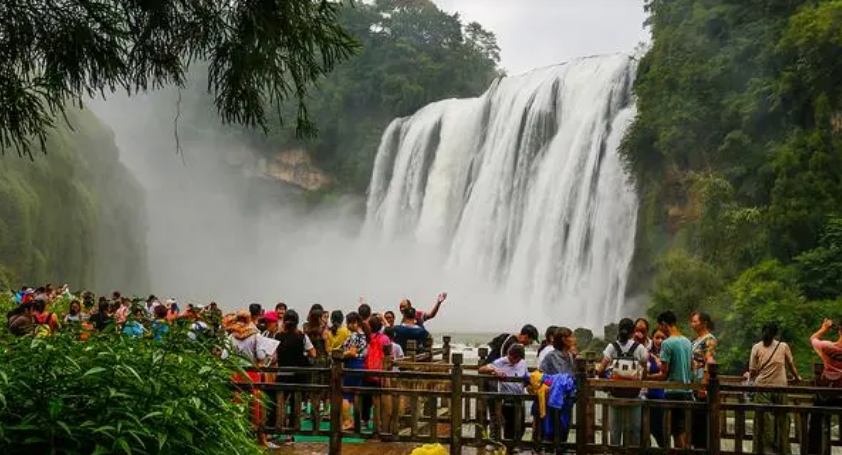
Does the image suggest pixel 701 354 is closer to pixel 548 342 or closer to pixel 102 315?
pixel 548 342

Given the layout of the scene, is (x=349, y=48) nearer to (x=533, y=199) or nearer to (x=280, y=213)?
(x=533, y=199)

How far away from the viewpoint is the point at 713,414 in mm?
6715

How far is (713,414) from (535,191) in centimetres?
2438

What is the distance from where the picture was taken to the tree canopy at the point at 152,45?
4586mm

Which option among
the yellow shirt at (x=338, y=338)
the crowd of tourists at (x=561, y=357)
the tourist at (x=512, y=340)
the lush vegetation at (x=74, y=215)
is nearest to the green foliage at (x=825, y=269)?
the crowd of tourists at (x=561, y=357)

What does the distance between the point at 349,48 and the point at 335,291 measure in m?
43.4

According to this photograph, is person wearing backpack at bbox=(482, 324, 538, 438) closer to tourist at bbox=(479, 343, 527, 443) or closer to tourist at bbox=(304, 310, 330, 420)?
tourist at bbox=(479, 343, 527, 443)

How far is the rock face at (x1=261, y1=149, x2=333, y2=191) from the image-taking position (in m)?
53.8

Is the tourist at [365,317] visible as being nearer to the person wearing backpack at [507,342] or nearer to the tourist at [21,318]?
the person wearing backpack at [507,342]

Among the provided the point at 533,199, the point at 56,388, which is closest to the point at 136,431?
the point at 56,388

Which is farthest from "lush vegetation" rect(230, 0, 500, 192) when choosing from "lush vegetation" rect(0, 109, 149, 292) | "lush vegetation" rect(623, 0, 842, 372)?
"lush vegetation" rect(623, 0, 842, 372)

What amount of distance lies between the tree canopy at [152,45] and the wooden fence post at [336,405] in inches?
116

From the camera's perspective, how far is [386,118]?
173 feet

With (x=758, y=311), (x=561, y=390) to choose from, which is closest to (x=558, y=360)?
(x=561, y=390)
